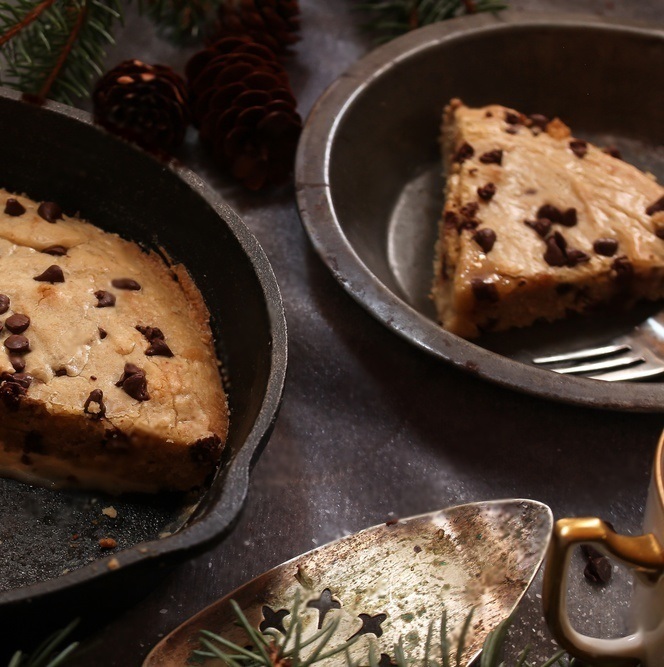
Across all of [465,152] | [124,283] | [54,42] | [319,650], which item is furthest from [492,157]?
[319,650]

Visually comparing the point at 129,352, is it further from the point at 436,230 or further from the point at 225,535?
the point at 436,230

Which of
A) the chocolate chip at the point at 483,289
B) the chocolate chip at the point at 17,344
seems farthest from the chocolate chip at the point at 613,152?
the chocolate chip at the point at 17,344

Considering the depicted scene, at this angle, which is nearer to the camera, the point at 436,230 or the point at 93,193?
the point at 93,193

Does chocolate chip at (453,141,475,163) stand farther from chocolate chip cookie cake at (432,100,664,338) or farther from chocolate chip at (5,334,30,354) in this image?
chocolate chip at (5,334,30,354)

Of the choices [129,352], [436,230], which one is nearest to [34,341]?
[129,352]

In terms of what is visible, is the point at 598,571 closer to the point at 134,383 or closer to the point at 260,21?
the point at 134,383

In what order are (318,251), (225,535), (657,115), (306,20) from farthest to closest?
(306,20) → (657,115) → (318,251) → (225,535)
